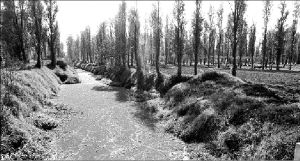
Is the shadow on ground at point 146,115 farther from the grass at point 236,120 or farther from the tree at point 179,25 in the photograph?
the tree at point 179,25

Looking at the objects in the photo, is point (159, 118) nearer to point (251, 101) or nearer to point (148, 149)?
point (148, 149)

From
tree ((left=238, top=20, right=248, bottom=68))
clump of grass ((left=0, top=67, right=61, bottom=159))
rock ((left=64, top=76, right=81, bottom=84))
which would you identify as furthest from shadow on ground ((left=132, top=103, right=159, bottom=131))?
rock ((left=64, top=76, right=81, bottom=84))

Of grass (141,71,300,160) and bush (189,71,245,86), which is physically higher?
bush (189,71,245,86)

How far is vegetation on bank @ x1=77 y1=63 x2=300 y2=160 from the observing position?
10.8 metres

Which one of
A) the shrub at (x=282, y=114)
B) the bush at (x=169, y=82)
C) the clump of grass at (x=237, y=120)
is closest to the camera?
the clump of grass at (x=237, y=120)

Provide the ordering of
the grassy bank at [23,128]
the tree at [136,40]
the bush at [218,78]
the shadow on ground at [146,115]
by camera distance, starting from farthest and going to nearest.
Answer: the tree at [136,40]
the bush at [218,78]
the shadow on ground at [146,115]
the grassy bank at [23,128]

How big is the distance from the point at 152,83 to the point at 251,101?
1991 centimetres

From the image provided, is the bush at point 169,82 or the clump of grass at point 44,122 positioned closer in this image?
the clump of grass at point 44,122

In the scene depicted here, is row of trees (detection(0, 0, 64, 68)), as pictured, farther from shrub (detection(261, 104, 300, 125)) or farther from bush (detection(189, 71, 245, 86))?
shrub (detection(261, 104, 300, 125))

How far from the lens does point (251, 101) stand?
1533cm

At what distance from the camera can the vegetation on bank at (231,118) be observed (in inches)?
427

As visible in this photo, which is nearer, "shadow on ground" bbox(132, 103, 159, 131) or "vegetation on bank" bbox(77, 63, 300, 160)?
"vegetation on bank" bbox(77, 63, 300, 160)

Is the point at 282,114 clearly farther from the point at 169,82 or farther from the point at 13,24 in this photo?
the point at 13,24

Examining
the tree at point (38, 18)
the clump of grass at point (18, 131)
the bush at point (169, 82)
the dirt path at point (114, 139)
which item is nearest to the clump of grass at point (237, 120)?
the dirt path at point (114, 139)
